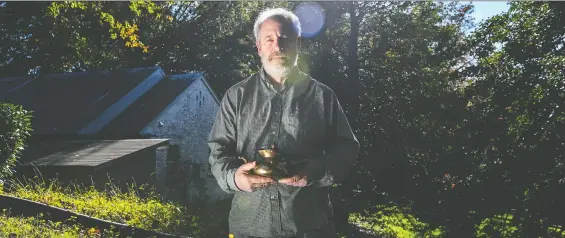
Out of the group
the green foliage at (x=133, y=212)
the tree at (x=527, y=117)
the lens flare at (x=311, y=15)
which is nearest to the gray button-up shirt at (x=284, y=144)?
the green foliage at (x=133, y=212)

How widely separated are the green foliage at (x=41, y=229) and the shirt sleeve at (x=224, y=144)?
5618 mm

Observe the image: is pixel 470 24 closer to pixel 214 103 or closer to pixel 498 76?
pixel 498 76

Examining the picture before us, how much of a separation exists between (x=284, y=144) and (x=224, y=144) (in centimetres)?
31

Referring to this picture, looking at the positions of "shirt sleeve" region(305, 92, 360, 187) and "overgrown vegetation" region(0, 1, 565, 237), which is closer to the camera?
"shirt sleeve" region(305, 92, 360, 187)

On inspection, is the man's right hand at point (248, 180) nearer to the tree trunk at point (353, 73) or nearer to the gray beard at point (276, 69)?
the gray beard at point (276, 69)

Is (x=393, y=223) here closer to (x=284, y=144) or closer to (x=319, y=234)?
(x=319, y=234)

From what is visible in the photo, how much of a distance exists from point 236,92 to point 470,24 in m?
20.6

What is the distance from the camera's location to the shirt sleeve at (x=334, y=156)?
1.88 m

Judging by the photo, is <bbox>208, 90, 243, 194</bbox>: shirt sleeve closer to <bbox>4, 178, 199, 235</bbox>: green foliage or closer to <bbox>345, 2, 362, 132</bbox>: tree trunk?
<bbox>4, 178, 199, 235</bbox>: green foliage

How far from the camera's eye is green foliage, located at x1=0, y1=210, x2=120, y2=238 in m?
6.84

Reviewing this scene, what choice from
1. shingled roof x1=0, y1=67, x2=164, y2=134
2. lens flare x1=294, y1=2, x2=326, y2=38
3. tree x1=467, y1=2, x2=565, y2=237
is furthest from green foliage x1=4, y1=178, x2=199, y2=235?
shingled roof x1=0, y1=67, x2=164, y2=134

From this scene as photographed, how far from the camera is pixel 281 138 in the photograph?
199cm

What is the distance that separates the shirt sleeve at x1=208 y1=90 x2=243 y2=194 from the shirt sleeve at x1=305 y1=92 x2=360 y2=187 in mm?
340

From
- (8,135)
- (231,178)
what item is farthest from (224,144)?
(8,135)
